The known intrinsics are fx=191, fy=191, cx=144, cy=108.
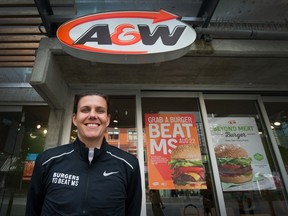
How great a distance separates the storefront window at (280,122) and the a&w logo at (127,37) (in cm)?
250

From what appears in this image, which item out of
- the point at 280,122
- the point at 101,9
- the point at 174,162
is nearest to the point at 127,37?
the point at 101,9

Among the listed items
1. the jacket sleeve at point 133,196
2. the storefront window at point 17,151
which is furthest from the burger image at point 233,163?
the storefront window at point 17,151

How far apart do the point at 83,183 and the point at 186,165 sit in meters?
2.28

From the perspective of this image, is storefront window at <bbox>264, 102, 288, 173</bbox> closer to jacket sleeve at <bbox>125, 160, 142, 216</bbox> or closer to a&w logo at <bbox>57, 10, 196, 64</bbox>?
a&w logo at <bbox>57, 10, 196, 64</bbox>

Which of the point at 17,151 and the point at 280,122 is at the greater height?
the point at 280,122

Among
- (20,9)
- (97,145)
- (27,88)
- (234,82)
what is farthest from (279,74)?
(27,88)

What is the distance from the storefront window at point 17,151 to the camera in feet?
13.8

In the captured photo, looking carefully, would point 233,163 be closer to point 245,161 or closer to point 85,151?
point 245,161

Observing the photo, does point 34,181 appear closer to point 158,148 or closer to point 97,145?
point 97,145

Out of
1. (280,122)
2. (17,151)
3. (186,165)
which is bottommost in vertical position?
(186,165)

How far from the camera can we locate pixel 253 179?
3.22 meters

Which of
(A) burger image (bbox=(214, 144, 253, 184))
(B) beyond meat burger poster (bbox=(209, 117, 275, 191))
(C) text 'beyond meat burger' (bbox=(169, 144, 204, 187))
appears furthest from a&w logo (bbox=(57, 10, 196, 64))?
(A) burger image (bbox=(214, 144, 253, 184))

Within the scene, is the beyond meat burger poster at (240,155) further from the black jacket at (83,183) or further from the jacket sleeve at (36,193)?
the jacket sleeve at (36,193)

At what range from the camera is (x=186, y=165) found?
3.19 metres
